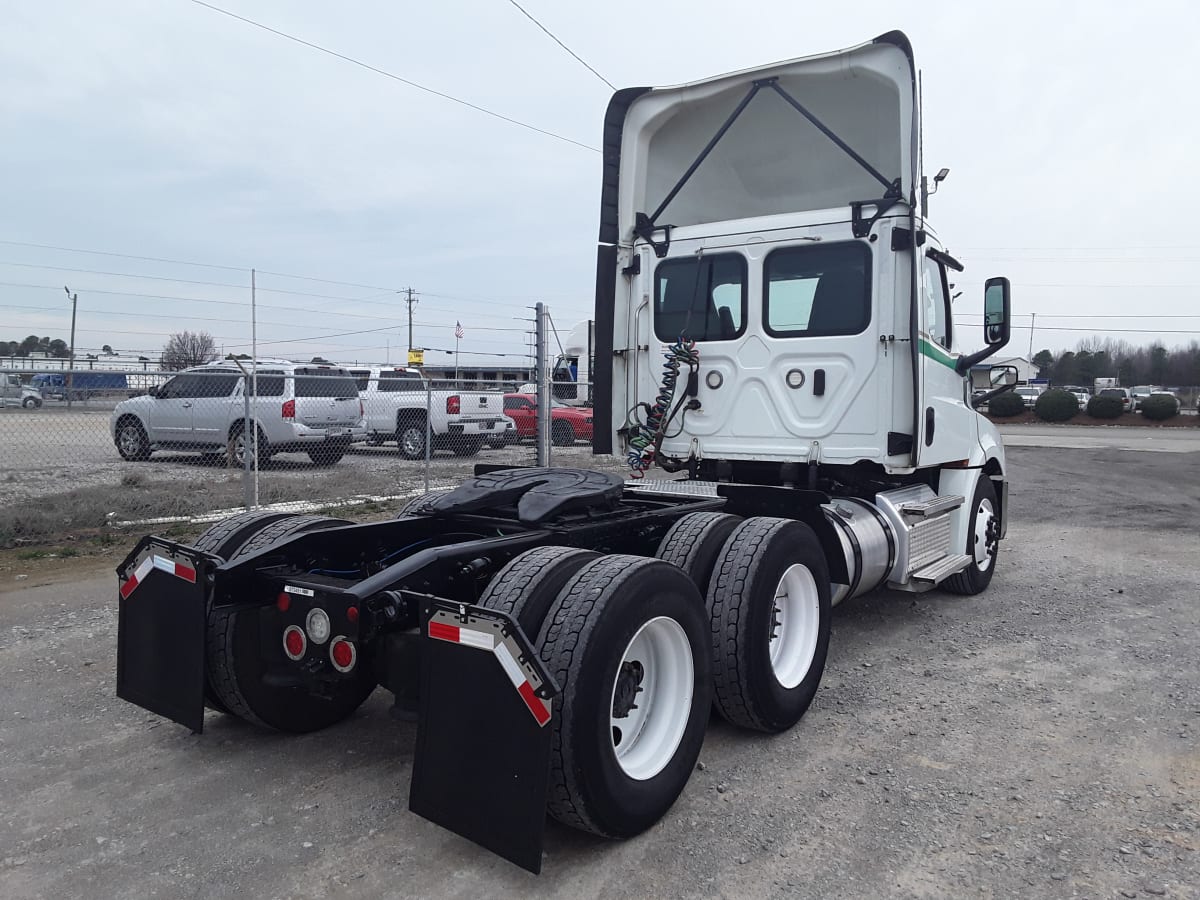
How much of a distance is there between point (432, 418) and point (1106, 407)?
33923mm

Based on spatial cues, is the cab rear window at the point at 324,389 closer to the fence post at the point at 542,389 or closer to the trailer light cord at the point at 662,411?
the fence post at the point at 542,389

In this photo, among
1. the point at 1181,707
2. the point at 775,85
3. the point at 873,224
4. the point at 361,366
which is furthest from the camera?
the point at 361,366

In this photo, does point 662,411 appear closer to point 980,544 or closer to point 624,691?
point 980,544

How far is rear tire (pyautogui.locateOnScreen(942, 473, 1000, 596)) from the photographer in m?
6.93

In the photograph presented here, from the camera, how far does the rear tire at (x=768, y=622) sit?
3951 millimetres

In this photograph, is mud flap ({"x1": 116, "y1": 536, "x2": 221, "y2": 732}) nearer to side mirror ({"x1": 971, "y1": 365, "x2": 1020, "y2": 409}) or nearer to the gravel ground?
the gravel ground

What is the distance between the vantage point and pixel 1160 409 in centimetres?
3791

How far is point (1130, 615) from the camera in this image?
6.44 m

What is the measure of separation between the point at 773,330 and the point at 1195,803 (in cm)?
361

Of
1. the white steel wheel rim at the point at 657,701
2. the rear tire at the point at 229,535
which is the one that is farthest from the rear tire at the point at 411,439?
the white steel wheel rim at the point at 657,701

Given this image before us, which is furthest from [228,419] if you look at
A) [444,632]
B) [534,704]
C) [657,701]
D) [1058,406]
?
[1058,406]

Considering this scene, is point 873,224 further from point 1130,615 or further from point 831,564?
point 1130,615

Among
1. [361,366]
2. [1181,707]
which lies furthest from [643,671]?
[361,366]

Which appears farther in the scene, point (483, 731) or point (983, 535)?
point (983, 535)
